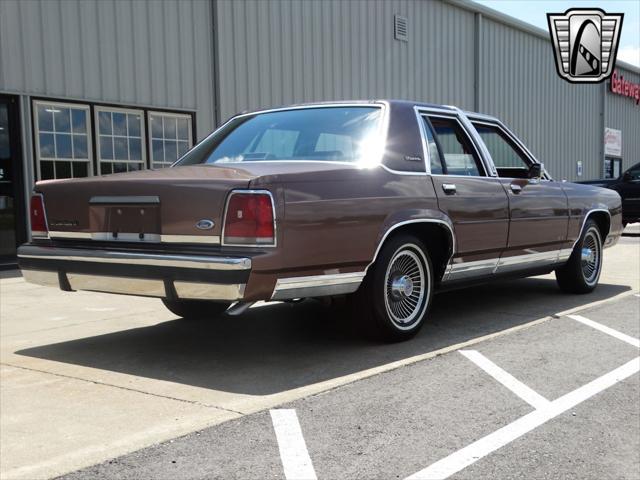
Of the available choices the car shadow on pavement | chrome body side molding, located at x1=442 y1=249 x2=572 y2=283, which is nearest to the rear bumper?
the car shadow on pavement

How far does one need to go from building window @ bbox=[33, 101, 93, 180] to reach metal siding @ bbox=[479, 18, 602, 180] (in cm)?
1231

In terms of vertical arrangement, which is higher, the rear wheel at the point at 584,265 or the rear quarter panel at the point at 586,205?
the rear quarter panel at the point at 586,205

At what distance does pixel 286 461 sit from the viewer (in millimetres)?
2836

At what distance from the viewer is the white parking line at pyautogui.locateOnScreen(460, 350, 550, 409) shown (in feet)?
12.0

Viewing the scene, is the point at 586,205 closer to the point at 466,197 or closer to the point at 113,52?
the point at 466,197

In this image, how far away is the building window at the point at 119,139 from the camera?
433 inches

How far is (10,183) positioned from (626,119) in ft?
85.2

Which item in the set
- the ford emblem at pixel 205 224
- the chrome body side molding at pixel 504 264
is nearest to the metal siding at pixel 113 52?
the ford emblem at pixel 205 224

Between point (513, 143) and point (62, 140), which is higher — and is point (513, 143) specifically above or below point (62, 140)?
below

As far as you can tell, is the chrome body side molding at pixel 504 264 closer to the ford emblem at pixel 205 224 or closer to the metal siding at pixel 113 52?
the ford emblem at pixel 205 224

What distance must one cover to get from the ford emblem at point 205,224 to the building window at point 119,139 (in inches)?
300

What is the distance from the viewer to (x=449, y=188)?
5117 mm

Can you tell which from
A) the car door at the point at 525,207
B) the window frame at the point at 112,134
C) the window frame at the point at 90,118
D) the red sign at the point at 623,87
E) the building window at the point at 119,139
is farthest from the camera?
the red sign at the point at 623,87

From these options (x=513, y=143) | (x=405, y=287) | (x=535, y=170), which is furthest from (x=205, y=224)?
(x=513, y=143)
